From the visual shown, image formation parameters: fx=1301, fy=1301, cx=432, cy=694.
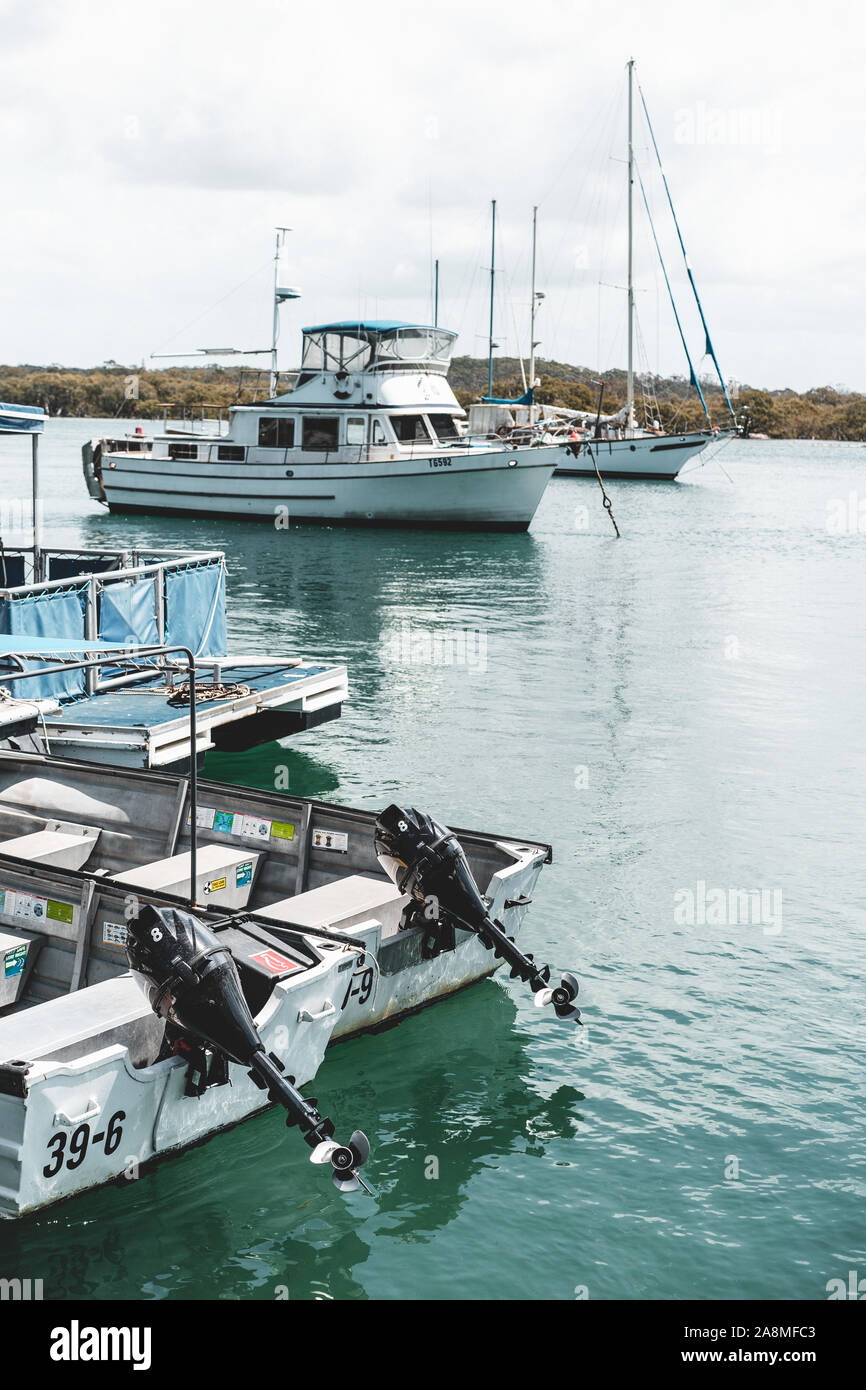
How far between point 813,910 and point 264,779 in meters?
7.20

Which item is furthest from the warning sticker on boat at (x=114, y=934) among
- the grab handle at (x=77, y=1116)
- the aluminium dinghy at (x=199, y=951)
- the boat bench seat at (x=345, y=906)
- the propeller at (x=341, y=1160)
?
the propeller at (x=341, y=1160)

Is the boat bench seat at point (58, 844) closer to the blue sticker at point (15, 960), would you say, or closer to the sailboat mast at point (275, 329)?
the blue sticker at point (15, 960)

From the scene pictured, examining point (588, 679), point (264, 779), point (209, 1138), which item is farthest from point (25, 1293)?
point (588, 679)

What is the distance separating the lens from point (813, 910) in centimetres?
1266

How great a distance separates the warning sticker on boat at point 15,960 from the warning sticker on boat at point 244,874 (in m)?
1.93

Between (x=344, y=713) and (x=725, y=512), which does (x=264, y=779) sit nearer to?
(x=344, y=713)

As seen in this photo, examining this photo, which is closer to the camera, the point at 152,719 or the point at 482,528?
the point at 152,719

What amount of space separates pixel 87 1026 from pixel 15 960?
1.87 m

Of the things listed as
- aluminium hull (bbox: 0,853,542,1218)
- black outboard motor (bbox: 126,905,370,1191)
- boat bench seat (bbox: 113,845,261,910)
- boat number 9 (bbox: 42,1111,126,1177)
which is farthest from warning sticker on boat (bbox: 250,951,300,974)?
boat bench seat (bbox: 113,845,261,910)

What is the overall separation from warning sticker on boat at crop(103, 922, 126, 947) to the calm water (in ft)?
5.05

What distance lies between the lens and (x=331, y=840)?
1074 cm

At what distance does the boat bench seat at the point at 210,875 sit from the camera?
399 inches

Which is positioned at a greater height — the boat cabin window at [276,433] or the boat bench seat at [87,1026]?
the boat cabin window at [276,433]

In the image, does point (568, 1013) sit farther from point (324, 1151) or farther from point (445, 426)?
point (445, 426)
